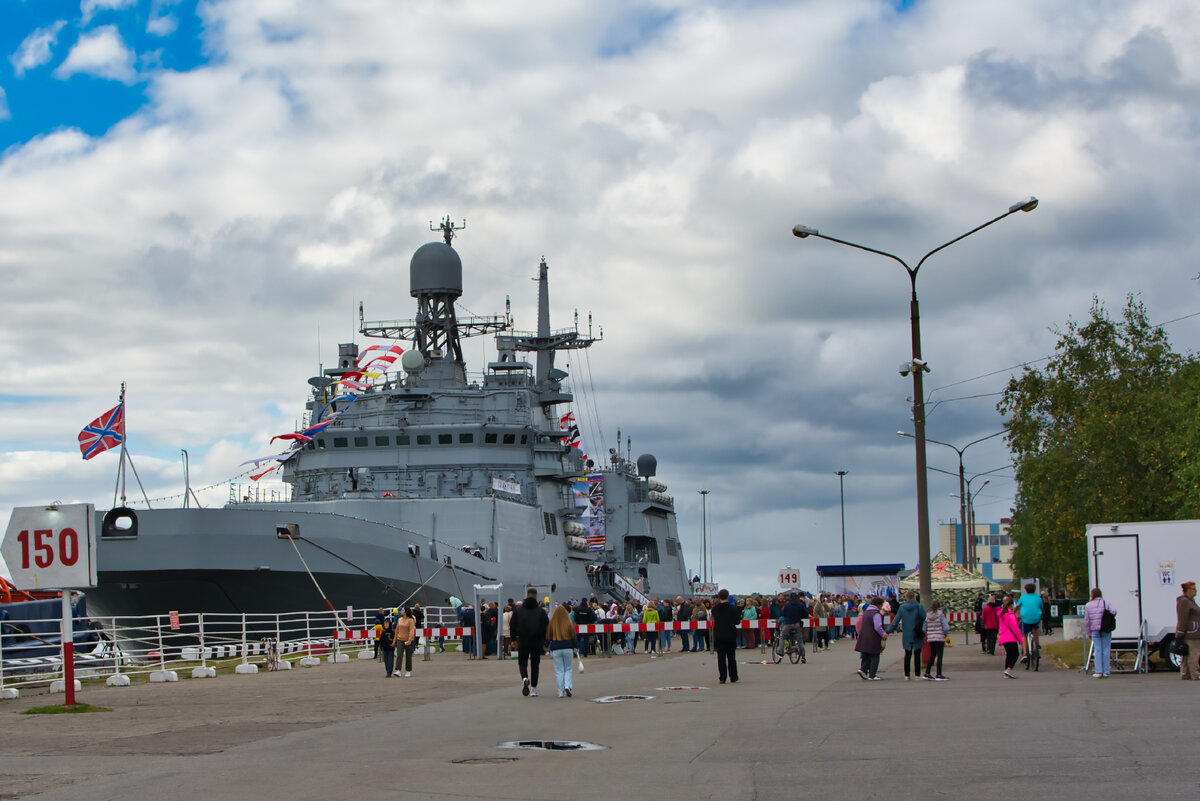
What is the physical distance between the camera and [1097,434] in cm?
3559

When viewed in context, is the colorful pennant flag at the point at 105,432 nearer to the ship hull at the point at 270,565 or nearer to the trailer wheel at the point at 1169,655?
the ship hull at the point at 270,565

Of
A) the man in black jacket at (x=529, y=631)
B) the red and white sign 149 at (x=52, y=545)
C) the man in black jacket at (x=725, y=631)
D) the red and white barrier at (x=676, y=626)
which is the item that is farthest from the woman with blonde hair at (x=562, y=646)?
the red and white barrier at (x=676, y=626)

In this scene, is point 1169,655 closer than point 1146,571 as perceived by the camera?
No

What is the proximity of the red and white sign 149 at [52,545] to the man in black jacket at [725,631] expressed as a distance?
8501 mm

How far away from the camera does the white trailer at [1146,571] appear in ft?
62.7

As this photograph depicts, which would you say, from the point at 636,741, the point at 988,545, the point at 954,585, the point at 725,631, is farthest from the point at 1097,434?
the point at 988,545

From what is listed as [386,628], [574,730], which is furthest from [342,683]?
[574,730]

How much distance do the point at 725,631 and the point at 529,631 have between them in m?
3.42

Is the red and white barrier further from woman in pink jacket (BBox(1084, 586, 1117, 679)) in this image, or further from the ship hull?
woman in pink jacket (BBox(1084, 586, 1117, 679))

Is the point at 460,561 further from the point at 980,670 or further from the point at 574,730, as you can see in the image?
the point at 574,730

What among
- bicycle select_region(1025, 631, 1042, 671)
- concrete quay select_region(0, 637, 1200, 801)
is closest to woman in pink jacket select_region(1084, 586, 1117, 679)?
concrete quay select_region(0, 637, 1200, 801)

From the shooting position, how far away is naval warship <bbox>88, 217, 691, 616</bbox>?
1296 inches

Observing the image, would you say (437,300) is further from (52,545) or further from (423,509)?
(52,545)

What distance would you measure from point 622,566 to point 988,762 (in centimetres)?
4884
